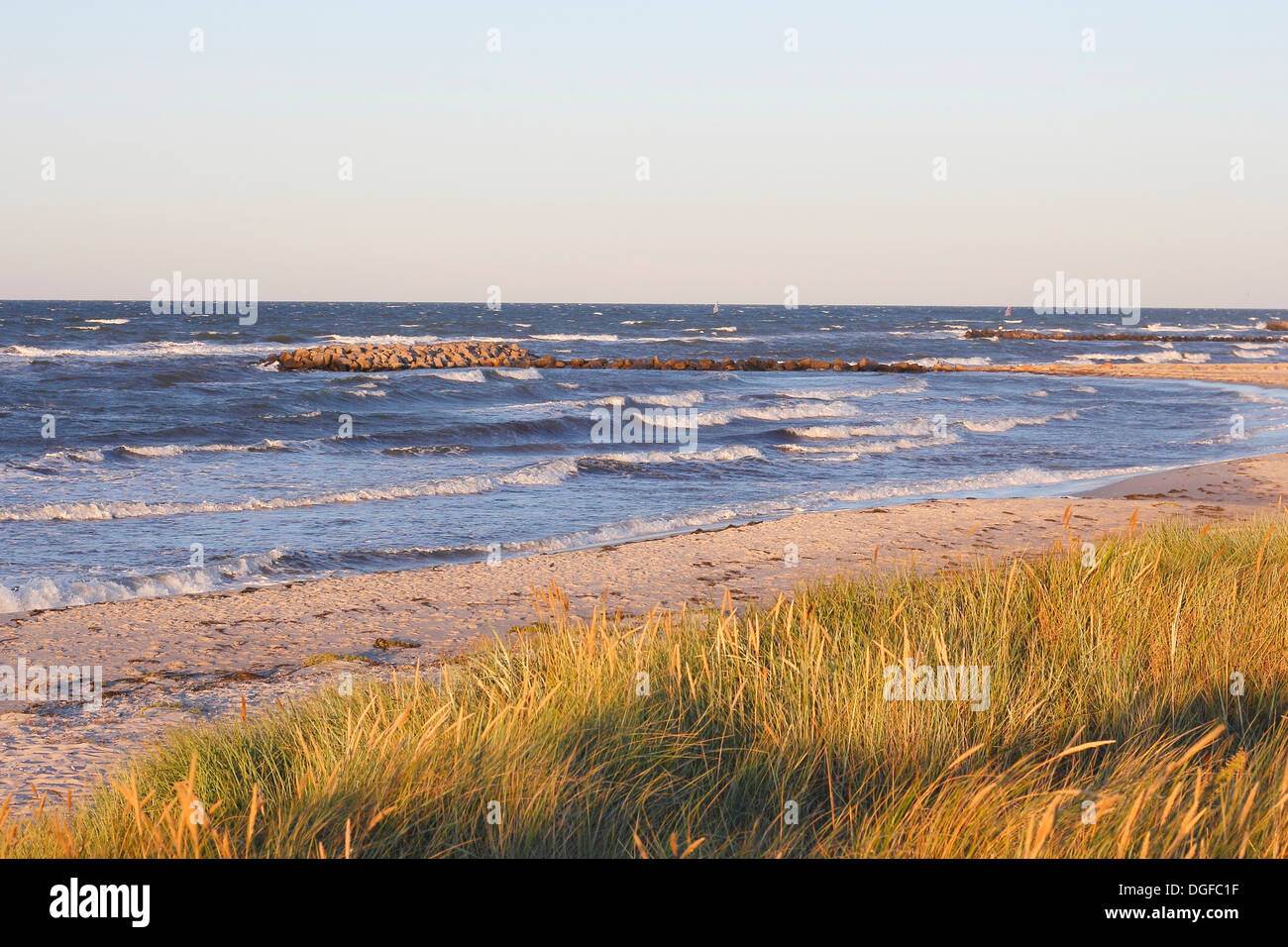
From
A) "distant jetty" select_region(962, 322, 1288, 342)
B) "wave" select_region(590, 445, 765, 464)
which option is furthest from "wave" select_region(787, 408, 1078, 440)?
"distant jetty" select_region(962, 322, 1288, 342)

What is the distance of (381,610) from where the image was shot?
8.80 metres

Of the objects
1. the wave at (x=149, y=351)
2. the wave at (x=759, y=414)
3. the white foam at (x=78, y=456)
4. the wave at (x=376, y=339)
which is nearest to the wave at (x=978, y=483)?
→ the wave at (x=759, y=414)

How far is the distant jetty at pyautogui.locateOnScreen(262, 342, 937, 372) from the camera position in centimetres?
4525

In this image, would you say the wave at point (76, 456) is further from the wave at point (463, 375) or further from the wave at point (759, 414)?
the wave at point (463, 375)

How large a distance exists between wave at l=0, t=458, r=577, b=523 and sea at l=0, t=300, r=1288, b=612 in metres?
0.05

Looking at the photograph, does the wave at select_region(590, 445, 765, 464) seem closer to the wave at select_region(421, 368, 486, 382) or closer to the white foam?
the white foam

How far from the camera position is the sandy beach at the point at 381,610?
19.9 ft

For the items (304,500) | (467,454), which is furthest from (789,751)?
(467,454)

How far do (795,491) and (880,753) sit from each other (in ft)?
42.3

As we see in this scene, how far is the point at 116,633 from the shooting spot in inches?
315

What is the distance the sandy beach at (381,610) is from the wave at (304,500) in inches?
193

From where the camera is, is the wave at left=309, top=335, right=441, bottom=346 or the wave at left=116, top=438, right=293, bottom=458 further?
the wave at left=309, top=335, right=441, bottom=346

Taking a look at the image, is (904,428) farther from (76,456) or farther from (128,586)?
(128,586)
